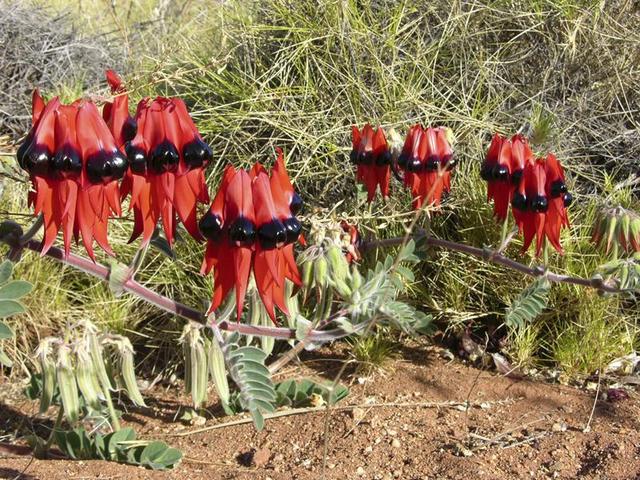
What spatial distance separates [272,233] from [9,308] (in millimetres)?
519

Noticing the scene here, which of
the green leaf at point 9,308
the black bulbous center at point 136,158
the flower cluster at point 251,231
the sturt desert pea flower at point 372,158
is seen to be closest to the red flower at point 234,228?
the flower cluster at point 251,231

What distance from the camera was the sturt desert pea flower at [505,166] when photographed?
2139 mm

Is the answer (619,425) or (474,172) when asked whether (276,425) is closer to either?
(619,425)

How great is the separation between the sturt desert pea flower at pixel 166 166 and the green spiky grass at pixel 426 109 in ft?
3.13

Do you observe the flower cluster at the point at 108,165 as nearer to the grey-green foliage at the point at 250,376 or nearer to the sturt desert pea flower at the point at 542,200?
the grey-green foliage at the point at 250,376

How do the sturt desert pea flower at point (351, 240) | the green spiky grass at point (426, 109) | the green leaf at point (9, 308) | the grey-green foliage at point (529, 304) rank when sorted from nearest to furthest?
the green leaf at point (9, 308)
the sturt desert pea flower at point (351, 240)
the grey-green foliage at point (529, 304)
the green spiky grass at point (426, 109)

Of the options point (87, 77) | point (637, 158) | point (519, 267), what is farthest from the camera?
point (87, 77)

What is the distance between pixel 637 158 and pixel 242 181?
1902mm

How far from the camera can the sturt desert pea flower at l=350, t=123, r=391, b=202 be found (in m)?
2.28

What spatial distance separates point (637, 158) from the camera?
9.84 feet

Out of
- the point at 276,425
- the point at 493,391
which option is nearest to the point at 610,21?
the point at 493,391

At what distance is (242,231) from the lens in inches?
59.3

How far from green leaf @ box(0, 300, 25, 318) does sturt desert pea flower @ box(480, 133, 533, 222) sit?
1.13m

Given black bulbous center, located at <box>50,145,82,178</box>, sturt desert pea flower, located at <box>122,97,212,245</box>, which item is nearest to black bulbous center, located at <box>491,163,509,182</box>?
sturt desert pea flower, located at <box>122,97,212,245</box>
